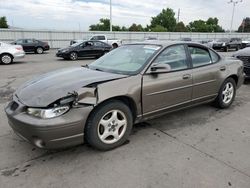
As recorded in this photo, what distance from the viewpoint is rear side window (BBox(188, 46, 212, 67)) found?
421 centimetres

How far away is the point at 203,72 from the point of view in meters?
4.25

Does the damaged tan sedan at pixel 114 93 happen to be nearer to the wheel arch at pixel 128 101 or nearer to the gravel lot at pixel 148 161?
the wheel arch at pixel 128 101

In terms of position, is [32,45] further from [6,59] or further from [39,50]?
[6,59]

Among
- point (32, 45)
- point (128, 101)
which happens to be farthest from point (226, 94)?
point (32, 45)

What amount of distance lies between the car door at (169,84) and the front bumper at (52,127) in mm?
1034

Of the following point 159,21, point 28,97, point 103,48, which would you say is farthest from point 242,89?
point 159,21

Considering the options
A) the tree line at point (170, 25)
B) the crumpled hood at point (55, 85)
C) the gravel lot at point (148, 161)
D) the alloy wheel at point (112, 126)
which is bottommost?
the gravel lot at point (148, 161)

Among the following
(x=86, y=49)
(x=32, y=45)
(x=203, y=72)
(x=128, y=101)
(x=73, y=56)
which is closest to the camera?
(x=128, y=101)

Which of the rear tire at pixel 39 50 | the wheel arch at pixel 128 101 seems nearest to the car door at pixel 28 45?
the rear tire at pixel 39 50

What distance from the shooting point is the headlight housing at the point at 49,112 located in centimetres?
270

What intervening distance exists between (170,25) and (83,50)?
62110 millimetres

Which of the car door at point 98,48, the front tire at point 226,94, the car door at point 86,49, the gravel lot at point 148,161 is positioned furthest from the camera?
the car door at point 98,48

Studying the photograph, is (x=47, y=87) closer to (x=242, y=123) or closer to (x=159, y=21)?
(x=242, y=123)

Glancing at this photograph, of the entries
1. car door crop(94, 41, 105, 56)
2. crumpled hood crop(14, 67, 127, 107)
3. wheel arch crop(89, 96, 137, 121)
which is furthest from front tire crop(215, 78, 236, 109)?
car door crop(94, 41, 105, 56)
